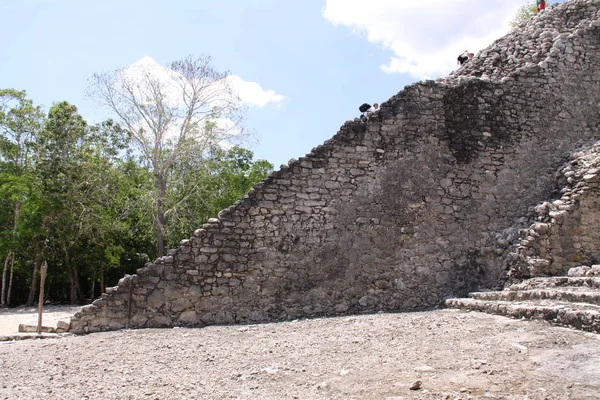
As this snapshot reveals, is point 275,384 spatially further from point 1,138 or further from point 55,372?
point 1,138

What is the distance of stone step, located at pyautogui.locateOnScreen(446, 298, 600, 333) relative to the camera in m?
5.20

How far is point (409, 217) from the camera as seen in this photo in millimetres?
9070

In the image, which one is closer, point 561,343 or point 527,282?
point 561,343

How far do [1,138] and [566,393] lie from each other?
23.5 meters

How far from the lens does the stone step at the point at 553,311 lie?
5.20 meters

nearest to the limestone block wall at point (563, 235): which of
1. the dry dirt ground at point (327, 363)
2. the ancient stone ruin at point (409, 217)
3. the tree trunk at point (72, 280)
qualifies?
the ancient stone ruin at point (409, 217)

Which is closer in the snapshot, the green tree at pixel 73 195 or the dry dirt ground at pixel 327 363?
the dry dirt ground at pixel 327 363

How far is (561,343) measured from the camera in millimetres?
4828

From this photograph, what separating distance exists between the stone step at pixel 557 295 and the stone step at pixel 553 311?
16cm

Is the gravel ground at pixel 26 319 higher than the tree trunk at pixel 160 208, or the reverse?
the tree trunk at pixel 160 208

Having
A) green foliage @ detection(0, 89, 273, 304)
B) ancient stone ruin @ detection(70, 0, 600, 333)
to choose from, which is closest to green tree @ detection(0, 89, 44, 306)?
green foliage @ detection(0, 89, 273, 304)

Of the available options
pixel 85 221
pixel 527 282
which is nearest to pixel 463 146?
pixel 527 282

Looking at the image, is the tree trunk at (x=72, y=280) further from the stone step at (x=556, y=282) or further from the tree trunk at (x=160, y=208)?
the stone step at (x=556, y=282)

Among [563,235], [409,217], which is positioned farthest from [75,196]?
[563,235]
